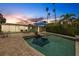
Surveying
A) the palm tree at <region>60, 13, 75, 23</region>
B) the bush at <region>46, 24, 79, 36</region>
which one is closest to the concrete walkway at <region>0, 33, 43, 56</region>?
the bush at <region>46, 24, 79, 36</region>

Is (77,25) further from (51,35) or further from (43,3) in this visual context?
(43,3)

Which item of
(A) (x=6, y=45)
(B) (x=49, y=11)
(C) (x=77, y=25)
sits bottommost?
(A) (x=6, y=45)

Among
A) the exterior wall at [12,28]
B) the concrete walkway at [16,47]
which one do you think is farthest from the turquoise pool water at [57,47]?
the exterior wall at [12,28]

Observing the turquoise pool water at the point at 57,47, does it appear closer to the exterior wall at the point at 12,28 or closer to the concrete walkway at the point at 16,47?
the concrete walkway at the point at 16,47

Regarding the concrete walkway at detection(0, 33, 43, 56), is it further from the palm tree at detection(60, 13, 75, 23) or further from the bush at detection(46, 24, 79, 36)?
the palm tree at detection(60, 13, 75, 23)

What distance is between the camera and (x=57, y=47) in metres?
3.94

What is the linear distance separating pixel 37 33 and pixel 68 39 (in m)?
0.62

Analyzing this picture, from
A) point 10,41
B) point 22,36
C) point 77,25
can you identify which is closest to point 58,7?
point 77,25

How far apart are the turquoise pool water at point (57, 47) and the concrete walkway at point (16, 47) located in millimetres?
103

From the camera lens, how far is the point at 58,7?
3941mm

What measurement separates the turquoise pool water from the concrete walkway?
10cm

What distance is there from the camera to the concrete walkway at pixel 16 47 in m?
3.91

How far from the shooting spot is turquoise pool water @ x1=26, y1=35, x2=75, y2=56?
391 centimetres

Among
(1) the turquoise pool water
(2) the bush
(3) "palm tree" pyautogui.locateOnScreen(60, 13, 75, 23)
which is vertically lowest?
(1) the turquoise pool water
